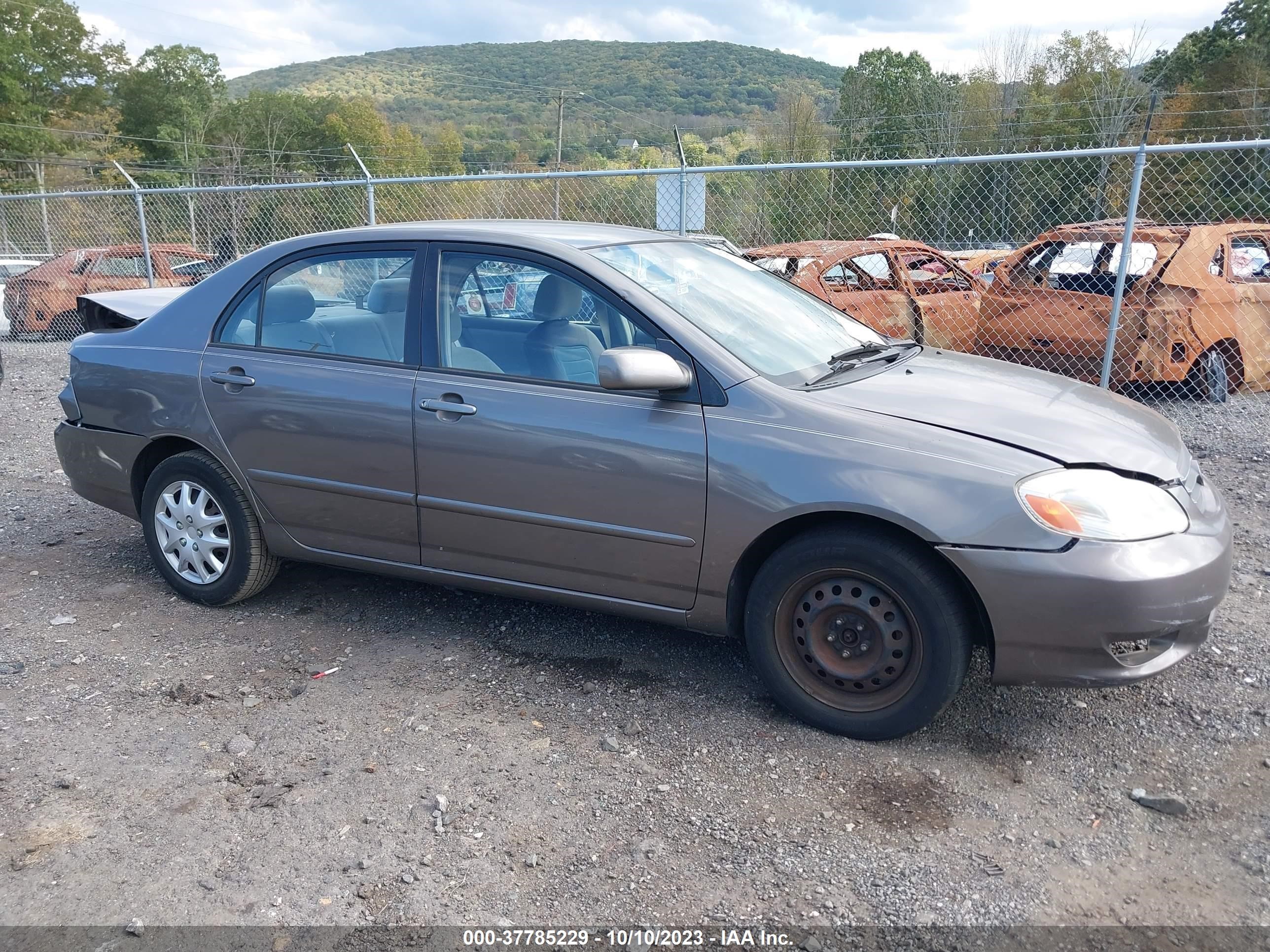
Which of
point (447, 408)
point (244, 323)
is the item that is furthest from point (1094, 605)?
point (244, 323)

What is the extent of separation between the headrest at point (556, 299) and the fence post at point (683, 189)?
4.21 metres

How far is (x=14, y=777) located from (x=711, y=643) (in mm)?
2504

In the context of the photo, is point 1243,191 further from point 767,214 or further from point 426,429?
point 426,429

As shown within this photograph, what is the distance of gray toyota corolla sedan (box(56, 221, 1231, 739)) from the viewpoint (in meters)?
3.02

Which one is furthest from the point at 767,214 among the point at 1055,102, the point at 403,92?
the point at 403,92

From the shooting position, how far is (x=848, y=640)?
3234 millimetres

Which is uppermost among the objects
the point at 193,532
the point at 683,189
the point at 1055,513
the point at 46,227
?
the point at 683,189

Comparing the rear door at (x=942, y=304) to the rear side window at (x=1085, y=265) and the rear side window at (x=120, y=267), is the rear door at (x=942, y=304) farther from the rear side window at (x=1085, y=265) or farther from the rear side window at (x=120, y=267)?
the rear side window at (x=120, y=267)

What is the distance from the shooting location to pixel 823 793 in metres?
3.04

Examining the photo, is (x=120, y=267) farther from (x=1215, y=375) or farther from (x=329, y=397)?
(x=1215, y=375)

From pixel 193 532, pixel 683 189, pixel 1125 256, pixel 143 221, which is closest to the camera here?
pixel 193 532

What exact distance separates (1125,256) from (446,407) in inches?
205

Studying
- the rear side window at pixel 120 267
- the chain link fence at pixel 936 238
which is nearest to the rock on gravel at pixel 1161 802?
the chain link fence at pixel 936 238

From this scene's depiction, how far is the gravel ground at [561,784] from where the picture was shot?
2598 millimetres
